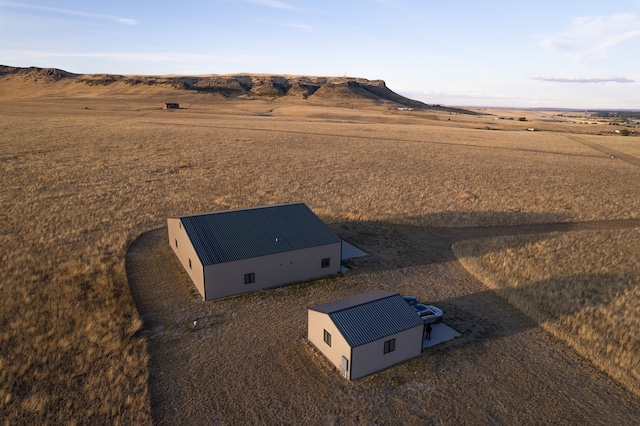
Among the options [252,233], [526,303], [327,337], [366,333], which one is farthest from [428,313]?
[252,233]

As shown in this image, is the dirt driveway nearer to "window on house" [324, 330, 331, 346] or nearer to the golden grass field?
the golden grass field

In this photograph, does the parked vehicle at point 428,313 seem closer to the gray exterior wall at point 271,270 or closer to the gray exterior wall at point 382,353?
the gray exterior wall at point 382,353

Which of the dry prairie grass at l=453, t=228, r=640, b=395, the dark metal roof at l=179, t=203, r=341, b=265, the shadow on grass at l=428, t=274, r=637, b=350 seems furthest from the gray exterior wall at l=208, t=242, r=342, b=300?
the dry prairie grass at l=453, t=228, r=640, b=395

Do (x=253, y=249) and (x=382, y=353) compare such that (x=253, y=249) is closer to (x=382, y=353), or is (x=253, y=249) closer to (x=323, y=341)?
(x=323, y=341)

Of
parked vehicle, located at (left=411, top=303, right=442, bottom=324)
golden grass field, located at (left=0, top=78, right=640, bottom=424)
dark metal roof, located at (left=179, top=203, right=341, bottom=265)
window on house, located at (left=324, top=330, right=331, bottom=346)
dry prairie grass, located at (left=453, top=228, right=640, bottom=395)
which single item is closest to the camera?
golden grass field, located at (left=0, top=78, right=640, bottom=424)

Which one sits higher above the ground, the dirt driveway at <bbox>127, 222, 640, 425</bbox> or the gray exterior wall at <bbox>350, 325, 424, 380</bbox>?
the gray exterior wall at <bbox>350, 325, 424, 380</bbox>

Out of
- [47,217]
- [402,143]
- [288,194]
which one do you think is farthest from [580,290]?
[402,143]
